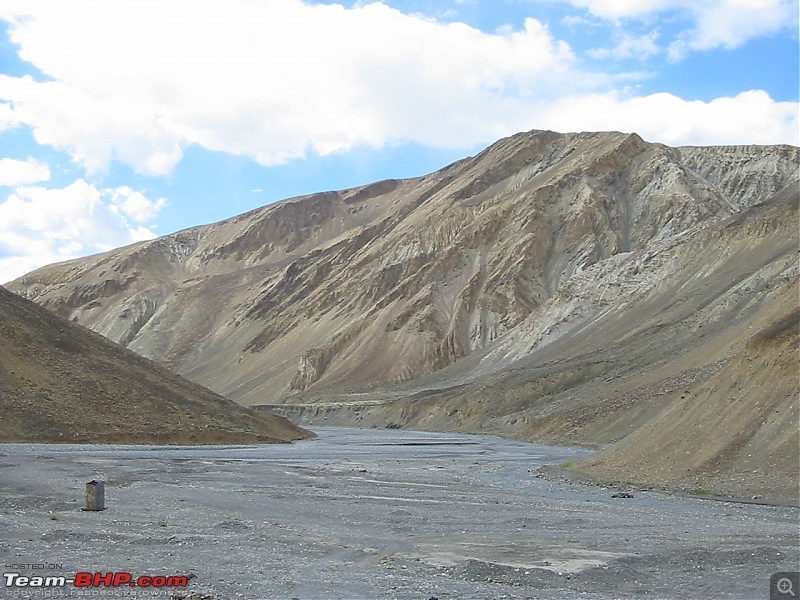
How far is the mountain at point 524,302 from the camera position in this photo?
31.0 meters

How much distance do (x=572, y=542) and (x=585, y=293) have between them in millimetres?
76277

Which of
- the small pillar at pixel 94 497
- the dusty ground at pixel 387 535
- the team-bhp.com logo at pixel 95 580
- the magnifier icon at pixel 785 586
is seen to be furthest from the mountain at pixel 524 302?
the team-bhp.com logo at pixel 95 580

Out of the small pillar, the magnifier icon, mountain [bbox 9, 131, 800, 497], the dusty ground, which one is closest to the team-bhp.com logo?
the dusty ground

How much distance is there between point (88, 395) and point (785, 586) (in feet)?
138

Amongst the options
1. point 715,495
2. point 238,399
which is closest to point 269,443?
point 715,495

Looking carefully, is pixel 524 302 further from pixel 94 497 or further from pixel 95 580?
pixel 95 580

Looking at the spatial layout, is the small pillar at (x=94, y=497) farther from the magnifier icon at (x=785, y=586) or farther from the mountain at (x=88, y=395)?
the mountain at (x=88, y=395)

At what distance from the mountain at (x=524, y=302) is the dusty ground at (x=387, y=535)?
5509 millimetres

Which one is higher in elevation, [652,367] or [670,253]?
[670,253]

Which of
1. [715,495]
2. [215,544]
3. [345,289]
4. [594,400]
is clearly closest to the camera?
[215,544]

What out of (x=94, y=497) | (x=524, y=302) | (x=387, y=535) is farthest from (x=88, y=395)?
(x=524, y=302)

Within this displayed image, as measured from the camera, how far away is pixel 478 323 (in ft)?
352

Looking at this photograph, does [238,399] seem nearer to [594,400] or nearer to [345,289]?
[345,289]

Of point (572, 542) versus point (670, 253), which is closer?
point (572, 542)
